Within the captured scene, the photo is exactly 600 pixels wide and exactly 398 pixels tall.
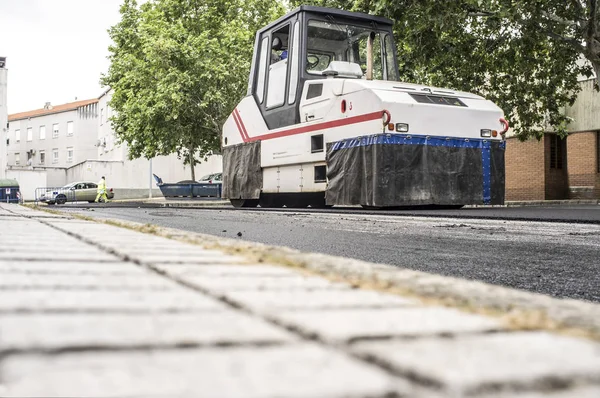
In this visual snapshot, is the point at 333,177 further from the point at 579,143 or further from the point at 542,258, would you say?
the point at 579,143

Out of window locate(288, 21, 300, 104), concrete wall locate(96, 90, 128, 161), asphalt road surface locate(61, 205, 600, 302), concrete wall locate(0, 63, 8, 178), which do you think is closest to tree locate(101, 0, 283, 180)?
window locate(288, 21, 300, 104)

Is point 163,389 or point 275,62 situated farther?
point 275,62

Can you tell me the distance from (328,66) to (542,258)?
348 inches

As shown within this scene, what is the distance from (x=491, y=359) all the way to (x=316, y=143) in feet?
36.9

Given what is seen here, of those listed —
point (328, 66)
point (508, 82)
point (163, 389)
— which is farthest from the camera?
point (508, 82)

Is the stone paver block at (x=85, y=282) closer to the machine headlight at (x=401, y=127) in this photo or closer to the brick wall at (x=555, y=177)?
the machine headlight at (x=401, y=127)

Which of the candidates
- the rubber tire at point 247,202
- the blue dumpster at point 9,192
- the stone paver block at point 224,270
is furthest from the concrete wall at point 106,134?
the stone paver block at point 224,270

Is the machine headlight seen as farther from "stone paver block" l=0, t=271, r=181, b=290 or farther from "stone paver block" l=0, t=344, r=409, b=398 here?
"stone paver block" l=0, t=344, r=409, b=398

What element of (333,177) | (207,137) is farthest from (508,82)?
(207,137)

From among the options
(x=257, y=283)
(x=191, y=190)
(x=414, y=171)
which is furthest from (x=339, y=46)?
(x=191, y=190)

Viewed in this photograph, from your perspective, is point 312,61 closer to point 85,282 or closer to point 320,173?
point 320,173

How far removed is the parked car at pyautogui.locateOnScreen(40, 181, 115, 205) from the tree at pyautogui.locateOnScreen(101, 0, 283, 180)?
9.19m

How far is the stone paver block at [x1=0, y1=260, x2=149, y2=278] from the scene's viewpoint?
1.88 metres

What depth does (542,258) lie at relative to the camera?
435cm
